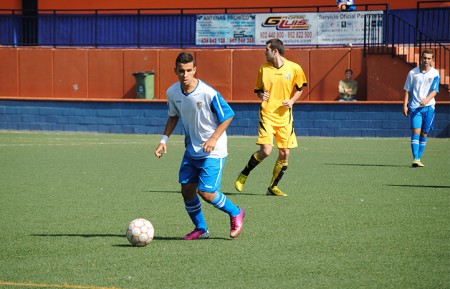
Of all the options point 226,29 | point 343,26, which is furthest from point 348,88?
point 226,29

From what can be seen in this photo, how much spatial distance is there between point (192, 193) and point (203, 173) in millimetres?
272

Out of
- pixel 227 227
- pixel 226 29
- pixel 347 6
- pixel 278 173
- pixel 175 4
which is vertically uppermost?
pixel 175 4

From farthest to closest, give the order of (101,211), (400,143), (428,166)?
1. (400,143)
2. (428,166)
3. (101,211)

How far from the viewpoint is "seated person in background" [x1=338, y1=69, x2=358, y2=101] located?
28.1 metres

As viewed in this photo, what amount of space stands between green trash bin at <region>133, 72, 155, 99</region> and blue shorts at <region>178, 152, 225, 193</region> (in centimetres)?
2085

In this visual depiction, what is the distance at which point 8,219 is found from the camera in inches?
421

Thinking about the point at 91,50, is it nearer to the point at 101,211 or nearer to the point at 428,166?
the point at 428,166

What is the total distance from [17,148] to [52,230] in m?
12.8

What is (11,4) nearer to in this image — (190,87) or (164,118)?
(164,118)

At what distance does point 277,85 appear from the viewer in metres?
13.7

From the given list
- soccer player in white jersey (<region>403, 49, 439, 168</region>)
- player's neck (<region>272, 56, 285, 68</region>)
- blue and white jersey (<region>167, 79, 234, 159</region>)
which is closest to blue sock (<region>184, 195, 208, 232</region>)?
blue and white jersey (<region>167, 79, 234, 159</region>)

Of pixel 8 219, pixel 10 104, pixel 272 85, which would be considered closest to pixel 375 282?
pixel 8 219

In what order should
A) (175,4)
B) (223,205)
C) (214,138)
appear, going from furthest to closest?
1. (175,4)
2. (223,205)
3. (214,138)

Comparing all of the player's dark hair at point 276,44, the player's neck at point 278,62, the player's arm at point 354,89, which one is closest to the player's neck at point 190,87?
the player's dark hair at point 276,44
